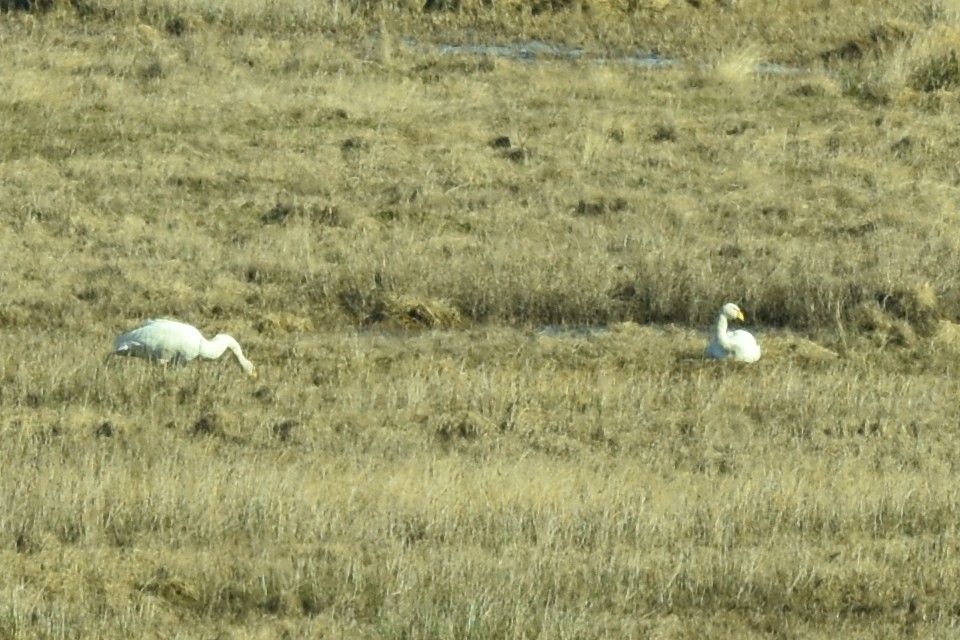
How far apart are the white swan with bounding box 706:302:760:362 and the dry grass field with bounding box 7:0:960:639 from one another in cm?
11

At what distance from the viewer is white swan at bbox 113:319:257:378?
12.0 m

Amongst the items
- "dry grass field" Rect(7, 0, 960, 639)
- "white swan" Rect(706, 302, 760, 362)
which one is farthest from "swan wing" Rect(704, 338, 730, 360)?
"dry grass field" Rect(7, 0, 960, 639)

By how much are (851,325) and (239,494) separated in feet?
20.9

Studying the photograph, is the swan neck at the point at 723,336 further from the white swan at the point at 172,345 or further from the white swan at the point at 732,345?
the white swan at the point at 172,345

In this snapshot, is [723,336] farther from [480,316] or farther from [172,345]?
[172,345]

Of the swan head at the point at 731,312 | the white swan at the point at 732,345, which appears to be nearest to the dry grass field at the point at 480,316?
the white swan at the point at 732,345

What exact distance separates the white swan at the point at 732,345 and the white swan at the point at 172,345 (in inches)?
120

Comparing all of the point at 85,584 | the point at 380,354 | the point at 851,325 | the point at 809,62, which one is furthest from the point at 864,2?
the point at 85,584

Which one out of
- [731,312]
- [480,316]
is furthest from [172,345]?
[731,312]

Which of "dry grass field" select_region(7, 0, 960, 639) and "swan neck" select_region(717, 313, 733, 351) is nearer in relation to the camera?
"dry grass field" select_region(7, 0, 960, 639)

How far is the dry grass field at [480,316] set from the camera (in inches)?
316

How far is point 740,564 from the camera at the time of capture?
821 cm

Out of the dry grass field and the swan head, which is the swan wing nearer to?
the dry grass field

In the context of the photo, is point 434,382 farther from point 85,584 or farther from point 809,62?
point 809,62
